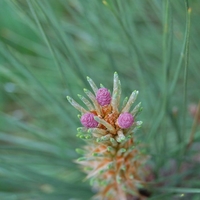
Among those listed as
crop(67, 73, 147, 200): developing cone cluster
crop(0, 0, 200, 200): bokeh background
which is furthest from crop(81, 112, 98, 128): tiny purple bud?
crop(0, 0, 200, 200): bokeh background

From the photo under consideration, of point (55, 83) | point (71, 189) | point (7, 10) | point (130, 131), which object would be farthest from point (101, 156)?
point (7, 10)

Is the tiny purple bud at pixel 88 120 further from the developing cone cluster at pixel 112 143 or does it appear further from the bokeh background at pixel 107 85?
the bokeh background at pixel 107 85

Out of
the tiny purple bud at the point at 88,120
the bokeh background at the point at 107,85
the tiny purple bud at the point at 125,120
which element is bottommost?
the tiny purple bud at the point at 125,120

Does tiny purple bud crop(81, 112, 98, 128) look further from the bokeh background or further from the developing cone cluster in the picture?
the bokeh background

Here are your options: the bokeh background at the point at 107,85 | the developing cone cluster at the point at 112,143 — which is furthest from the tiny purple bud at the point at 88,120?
the bokeh background at the point at 107,85

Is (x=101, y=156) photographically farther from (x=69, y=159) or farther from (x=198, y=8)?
(x=198, y=8)

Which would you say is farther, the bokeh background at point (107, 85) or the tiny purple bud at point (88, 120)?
the bokeh background at point (107, 85)

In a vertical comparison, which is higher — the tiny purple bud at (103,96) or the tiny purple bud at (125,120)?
the tiny purple bud at (103,96)
